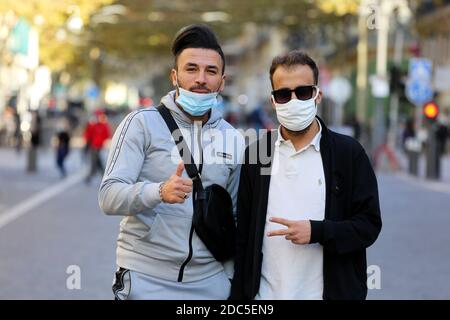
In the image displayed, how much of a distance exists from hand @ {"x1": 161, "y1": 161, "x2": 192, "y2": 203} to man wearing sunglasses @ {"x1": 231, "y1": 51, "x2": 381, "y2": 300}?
0.32 metres

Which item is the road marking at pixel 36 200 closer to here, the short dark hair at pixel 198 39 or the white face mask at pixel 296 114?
the short dark hair at pixel 198 39

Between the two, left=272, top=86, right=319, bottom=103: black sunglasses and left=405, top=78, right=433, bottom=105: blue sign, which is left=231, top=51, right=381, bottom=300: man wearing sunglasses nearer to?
left=272, top=86, right=319, bottom=103: black sunglasses

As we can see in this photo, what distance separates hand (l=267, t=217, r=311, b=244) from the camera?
4.26 metres

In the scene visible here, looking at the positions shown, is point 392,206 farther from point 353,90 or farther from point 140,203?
point 353,90

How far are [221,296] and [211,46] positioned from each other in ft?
3.10

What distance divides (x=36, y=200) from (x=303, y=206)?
62.2ft

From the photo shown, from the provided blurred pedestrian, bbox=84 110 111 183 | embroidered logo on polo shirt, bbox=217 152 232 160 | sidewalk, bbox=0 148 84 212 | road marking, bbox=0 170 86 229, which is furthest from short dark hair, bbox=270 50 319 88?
blurred pedestrian, bbox=84 110 111 183

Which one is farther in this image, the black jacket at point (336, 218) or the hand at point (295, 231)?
the black jacket at point (336, 218)

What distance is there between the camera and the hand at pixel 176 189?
4.25m

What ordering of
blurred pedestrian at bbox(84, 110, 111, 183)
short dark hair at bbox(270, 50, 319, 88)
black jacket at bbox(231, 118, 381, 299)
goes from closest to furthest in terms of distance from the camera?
1. black jacket at bbox(231, 118, 381, 299)
2. short dark hair at bbox(270, 50, 319, 88)
3. blurred pedestrian at bbox(84, 110, 111, 183)

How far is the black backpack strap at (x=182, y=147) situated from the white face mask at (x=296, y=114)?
1.18 feet

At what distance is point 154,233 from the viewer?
4.53 m

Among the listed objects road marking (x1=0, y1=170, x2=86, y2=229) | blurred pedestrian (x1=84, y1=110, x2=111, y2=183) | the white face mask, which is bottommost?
road marking (x1=0, y1=170, x2=86, y2=229)

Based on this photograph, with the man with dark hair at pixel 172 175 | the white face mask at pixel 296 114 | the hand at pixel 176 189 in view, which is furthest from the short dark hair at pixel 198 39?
the hand at pixel 176 189
